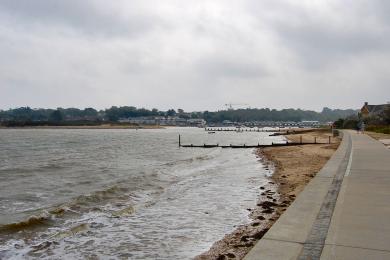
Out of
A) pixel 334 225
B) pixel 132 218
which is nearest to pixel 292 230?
pixel 334 225

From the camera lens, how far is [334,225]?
8609 mm

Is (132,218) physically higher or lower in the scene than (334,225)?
→ lower

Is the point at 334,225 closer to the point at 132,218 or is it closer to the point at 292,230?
the point at 292,230

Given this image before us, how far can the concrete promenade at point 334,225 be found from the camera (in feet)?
22.8

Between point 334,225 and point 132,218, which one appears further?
point 132,218

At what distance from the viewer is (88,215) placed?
618 inches

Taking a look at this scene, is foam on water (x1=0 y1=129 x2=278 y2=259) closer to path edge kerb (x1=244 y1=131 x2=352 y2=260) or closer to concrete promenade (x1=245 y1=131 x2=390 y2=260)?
path edge kerb (x1=244 y1=131 x2=352 y2=260)

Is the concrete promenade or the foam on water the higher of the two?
the concrete promenade

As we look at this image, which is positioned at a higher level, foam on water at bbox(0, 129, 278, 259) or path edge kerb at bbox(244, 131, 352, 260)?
path edge kerb at bbox(244, 131, 352, 260)

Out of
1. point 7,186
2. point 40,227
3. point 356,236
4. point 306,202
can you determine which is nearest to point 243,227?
point 306,202

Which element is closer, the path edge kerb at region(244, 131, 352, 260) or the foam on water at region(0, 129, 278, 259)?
the path edge kerb at region(244, 131, 352, 260)

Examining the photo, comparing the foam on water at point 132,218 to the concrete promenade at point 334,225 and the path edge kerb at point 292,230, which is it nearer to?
the path edge kerb at point 292,230

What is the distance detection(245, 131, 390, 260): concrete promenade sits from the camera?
695 centimetres

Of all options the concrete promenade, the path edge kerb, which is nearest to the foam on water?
the path edge kerb
